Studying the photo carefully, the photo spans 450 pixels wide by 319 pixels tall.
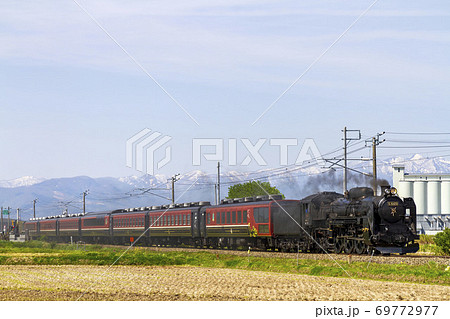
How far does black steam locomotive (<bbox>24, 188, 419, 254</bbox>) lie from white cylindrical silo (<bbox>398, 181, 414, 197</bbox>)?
283 feet

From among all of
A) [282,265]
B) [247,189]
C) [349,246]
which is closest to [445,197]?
[247,189]

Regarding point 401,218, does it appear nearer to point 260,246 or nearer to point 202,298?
point 260,246

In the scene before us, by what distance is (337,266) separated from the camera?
3356cm

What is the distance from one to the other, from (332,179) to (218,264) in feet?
140

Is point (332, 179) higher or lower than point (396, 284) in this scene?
higher

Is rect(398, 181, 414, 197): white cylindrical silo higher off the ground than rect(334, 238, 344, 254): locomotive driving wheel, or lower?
higher

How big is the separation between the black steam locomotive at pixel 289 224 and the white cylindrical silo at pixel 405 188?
86.4 meters

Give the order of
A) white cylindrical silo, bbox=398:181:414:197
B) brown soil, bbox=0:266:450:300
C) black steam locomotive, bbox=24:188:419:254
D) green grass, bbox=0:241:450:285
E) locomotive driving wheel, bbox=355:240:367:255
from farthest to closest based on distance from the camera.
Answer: white cylindrical silo, bbox=398:181:414:197
locomotive driving wheel, bbox=355:240:367:255
black steam locomotive, bbox=24:188:419:254
green grass, bbox=0:241:450:285
brown soil, bbox=0:266:450:300

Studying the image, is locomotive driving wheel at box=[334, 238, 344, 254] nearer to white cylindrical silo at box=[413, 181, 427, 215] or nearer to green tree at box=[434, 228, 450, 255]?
green tree at box=[434, 228, 450, 255]

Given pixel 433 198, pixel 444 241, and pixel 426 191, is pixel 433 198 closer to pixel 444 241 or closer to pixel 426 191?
pixel 426 191

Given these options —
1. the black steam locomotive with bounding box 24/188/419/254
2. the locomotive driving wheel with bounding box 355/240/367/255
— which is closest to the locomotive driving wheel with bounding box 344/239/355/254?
the black steam locomotive with bounding box 24/188/419/254

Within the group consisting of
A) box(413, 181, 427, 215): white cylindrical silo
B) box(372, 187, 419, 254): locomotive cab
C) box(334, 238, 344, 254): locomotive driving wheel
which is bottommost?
box(334, 238, 344, 254): locomotive driving wheel

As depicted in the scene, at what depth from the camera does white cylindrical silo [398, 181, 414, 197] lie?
148875 millimetres

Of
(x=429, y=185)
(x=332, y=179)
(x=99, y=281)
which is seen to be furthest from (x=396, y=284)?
(x=429, y=185)
